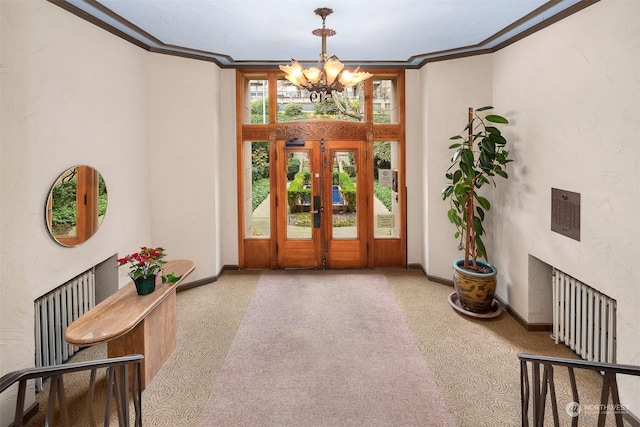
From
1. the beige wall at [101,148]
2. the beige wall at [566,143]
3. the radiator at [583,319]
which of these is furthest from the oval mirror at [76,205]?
the radiator at [583,319]

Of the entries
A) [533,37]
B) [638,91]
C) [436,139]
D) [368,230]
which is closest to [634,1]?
[638,91]

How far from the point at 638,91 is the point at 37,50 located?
4.44 meters

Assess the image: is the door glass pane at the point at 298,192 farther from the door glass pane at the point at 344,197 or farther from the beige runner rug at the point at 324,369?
the beige runner rug at the point at 324,369

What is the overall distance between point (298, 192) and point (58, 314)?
3.64 m

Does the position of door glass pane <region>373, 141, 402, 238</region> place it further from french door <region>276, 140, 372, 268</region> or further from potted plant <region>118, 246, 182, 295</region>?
potted plant <region>118, 246, 182, 295</region>

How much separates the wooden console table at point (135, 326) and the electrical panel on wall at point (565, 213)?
141 inches

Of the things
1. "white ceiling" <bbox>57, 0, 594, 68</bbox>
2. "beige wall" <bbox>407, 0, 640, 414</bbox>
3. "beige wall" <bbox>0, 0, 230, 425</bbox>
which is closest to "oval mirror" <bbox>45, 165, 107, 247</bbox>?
"beige wall" <bbox>0, 0, 230, 425</bbox>

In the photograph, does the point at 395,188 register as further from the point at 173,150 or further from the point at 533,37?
the point at 173,150

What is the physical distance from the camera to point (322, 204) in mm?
6270

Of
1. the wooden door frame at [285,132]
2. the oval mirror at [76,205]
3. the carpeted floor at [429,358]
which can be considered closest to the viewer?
the carpeted floor at [429,358]

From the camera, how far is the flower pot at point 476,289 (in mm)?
4355

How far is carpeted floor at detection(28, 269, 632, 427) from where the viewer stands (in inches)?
112

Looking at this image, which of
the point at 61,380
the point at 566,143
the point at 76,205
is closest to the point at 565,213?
the point at 566,143

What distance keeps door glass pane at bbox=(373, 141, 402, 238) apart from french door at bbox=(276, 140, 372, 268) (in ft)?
0.56
